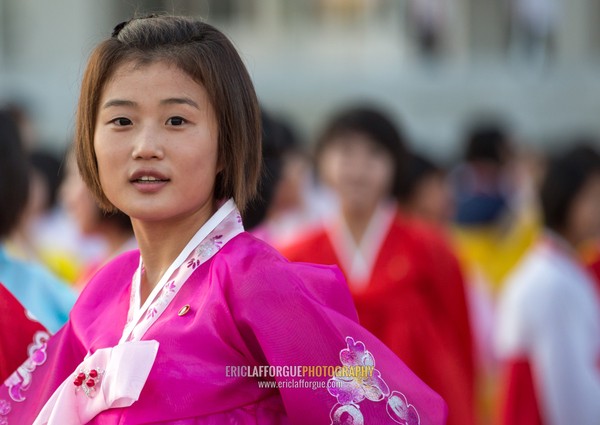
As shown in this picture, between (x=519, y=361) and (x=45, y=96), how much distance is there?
1232cm

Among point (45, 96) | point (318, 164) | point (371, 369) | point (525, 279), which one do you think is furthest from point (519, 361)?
point (45, 96)

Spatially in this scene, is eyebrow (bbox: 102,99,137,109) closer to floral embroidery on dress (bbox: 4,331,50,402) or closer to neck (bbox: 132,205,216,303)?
neck (bbox: 132,205,216,303)

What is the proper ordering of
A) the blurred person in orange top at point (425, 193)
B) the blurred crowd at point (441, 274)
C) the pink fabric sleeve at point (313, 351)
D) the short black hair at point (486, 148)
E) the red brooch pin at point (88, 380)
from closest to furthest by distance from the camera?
the pink fabric sleeve at point (313, 351) < the red brooch pin at point (88, 380) < the blurred crowd at point (441, 274) < the blurred person in orange top at point (425, 193) < the short black hair at point (486, 148)

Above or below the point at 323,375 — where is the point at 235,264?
above

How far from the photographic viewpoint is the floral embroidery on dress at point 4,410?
2.75 metres

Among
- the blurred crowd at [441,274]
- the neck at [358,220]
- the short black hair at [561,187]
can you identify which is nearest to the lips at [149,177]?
the blurred crowd at [441,274]

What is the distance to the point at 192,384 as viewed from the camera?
2510 millimetres

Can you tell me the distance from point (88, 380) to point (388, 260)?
10.5ft

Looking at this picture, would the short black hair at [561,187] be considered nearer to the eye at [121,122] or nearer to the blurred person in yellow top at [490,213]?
the blurred person in yellow top at [490,213]

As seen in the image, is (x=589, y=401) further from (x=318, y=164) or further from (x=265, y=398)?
(x=265, y=398)

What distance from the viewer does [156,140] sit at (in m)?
2.56

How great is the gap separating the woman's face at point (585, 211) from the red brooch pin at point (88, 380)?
12.0 ft

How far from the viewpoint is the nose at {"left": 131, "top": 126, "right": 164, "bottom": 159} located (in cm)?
255

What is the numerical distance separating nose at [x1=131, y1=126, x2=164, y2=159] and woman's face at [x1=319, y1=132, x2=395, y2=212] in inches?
116
